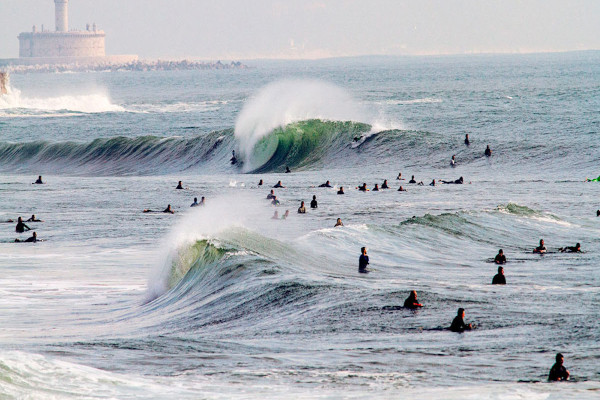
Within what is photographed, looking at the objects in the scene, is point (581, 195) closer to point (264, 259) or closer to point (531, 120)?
point (264, 259)

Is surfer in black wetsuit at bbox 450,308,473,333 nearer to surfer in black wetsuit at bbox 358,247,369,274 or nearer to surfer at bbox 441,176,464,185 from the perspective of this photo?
surfer in black wetsuit at bbox 358,247,369,274

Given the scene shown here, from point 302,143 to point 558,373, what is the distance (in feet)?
147

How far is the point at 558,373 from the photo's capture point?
12.0 meters

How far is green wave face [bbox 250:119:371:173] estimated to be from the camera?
54.0 metres

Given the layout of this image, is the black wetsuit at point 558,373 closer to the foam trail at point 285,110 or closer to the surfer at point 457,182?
the surfer at point 457,182

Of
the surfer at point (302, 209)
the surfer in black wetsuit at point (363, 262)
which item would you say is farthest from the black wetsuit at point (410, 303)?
the surfer at point (302, 209)

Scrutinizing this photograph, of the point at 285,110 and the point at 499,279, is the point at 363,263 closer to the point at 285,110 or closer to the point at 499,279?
the point at 499,279

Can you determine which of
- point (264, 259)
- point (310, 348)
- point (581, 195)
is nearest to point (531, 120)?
point (581, 195)

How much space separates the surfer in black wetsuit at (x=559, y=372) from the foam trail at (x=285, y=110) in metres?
42.1

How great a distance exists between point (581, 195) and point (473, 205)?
17.1ft

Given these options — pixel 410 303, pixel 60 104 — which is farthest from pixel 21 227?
pixel 60 104

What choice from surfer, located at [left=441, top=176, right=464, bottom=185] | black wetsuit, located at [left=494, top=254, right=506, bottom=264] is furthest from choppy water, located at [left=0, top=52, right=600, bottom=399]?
surfer, located at [left=441, top=176, right=464, bottom=185]

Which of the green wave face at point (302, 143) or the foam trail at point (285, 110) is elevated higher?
the foam trail at point (285, 110)

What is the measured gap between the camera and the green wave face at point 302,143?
54031mm
